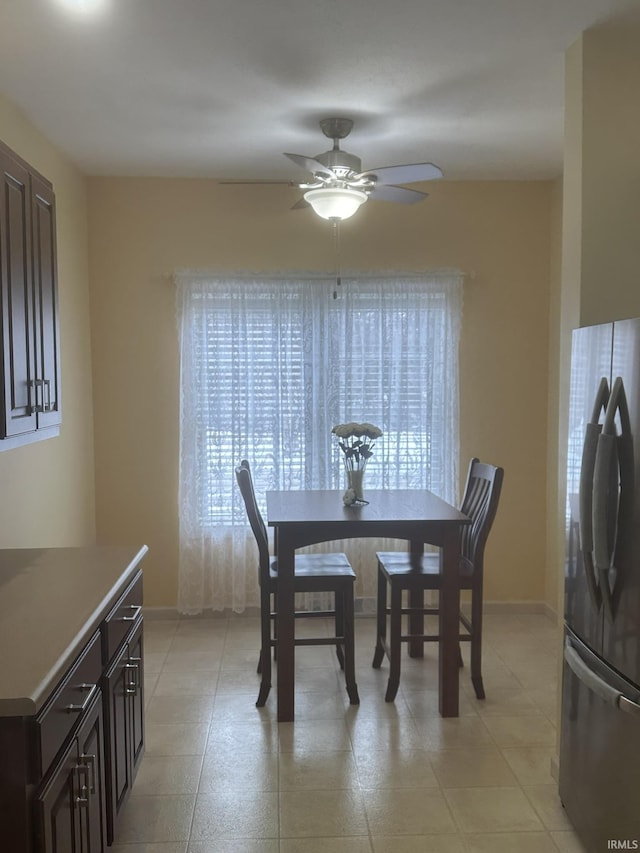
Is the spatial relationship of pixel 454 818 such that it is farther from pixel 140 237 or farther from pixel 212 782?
pixel 140 237

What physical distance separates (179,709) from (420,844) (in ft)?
4.42

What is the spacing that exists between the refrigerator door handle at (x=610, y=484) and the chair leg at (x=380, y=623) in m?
1.78

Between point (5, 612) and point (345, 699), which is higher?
point (5, 612)

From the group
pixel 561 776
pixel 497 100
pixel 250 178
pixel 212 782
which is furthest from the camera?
pixel 250 178

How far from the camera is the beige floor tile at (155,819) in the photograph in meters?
2.31

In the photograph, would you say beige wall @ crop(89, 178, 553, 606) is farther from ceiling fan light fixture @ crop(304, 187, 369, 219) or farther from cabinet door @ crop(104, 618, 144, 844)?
cabinet door @ crop(104, 618, 144, 844)

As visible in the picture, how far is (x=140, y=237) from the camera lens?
14.0 feet

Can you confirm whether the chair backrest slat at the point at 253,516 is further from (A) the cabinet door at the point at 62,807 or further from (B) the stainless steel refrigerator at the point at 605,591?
(A) the cabinet door at the point at 62,807

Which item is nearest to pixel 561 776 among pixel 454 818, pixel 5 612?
pixel 454 818

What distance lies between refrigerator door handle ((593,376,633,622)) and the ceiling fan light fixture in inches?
62.6

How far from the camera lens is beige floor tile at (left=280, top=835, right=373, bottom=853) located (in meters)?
2.24

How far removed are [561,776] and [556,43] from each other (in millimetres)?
2595

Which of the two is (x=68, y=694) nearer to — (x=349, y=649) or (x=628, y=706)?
(x=628, y=706)

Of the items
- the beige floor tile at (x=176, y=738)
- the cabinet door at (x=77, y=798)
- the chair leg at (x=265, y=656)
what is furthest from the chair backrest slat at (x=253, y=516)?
the cabinet door at (x=77, y=798)
